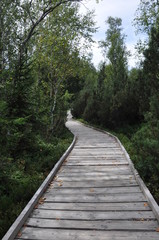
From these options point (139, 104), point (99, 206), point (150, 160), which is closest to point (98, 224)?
point (99, 206)

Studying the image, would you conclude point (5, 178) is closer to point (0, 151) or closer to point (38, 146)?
point (0, 151)

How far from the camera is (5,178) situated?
500cm

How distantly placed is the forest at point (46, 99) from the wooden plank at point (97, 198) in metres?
0.54

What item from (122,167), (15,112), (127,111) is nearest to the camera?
(122,167)

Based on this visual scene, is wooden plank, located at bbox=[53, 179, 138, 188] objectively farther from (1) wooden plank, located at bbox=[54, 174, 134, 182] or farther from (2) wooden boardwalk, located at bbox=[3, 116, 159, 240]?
(1) wooden plank, located at bbox=[54, 174, 134, 182]

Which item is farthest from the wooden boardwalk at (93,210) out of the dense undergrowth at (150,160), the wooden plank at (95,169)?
the dense undergrowth at (150,160)

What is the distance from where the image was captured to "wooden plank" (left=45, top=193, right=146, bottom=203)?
4.47 meters

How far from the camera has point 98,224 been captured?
3.51 m

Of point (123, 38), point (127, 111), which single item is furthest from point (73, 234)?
point (123, 38)

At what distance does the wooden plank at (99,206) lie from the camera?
4.04 metres

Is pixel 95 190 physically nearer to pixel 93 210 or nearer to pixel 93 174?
pixel 93 210

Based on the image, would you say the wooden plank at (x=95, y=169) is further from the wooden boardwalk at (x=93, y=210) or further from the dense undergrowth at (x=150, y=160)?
the dense undergrowth at (x=150, y=160)

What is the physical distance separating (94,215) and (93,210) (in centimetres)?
20

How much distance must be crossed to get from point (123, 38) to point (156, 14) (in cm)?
1553
